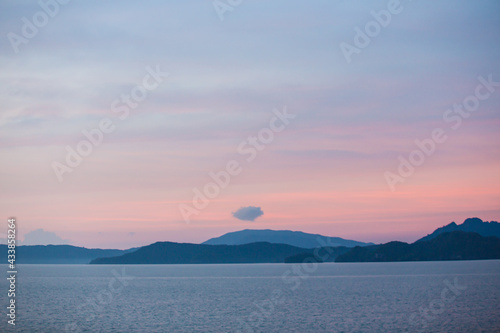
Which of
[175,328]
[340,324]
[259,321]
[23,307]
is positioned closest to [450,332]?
[340,324]

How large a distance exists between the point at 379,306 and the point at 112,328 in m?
40.0

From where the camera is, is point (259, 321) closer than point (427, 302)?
Yes

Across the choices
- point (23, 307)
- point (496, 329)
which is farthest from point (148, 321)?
point (496, 329)

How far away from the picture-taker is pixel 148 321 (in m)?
62.2

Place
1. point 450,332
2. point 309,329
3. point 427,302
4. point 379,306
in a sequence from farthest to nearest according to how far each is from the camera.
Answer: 1. point 427,302
2. point 379,306
3. point 309,329
4. point 450,332

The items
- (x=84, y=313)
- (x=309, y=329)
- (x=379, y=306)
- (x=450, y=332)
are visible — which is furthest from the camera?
(x=379, y=306)

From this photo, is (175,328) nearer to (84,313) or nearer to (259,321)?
(259,321)

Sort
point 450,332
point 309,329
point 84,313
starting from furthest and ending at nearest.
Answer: point 84,313 → point 309,329 → point 450,332

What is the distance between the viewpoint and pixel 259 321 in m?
60.6

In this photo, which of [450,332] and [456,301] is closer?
[450,332]

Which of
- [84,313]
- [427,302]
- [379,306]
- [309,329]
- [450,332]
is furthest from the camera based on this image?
[427,302]

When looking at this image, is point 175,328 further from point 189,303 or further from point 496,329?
point 496,329

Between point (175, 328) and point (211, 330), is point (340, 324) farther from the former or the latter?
point (175, 328)

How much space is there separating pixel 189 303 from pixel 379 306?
3056 centimetres
